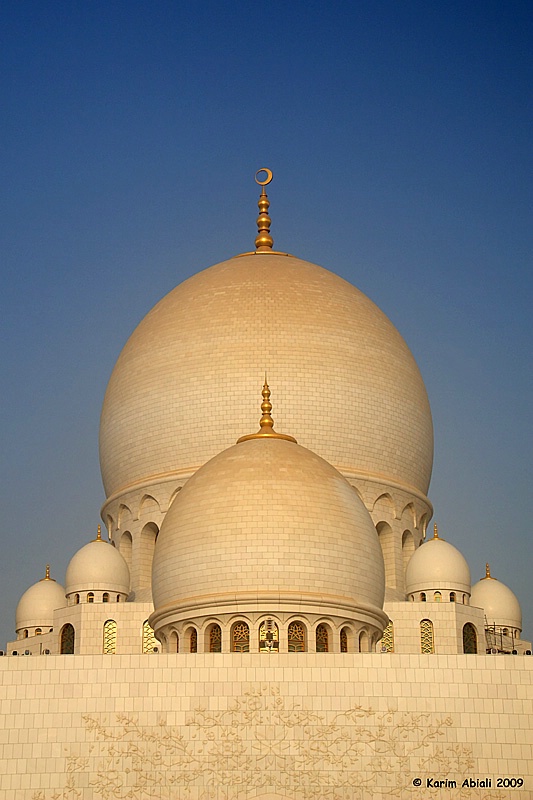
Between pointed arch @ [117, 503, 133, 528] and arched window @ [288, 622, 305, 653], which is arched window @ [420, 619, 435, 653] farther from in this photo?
pointed arch @ [117, 503, 133, 528]

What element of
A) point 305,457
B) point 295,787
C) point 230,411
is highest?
point 230,411

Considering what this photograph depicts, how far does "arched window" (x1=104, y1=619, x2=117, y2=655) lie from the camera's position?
3353 centimetres

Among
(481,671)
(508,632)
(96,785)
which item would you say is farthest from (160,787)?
(508,632)

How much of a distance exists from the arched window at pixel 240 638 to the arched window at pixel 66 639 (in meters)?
5.93

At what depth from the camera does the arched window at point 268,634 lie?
2939 cm

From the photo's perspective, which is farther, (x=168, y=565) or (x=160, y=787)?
(x=168, y=565)

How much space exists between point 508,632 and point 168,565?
34.5 feet

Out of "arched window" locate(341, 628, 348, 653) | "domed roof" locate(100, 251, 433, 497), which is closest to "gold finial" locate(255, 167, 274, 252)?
"domed roof" locate(100, 251, 433, 497)

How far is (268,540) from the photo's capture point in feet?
97.5

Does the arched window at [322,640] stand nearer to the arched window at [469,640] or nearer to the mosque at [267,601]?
the mosque at [267,601]

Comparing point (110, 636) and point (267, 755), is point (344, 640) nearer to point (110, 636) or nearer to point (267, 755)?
point (267, 755)

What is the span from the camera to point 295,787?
90.7 feet

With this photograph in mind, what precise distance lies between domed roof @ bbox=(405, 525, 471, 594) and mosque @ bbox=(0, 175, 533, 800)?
5cm

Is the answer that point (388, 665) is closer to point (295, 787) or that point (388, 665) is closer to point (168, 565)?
point (295, 787)
